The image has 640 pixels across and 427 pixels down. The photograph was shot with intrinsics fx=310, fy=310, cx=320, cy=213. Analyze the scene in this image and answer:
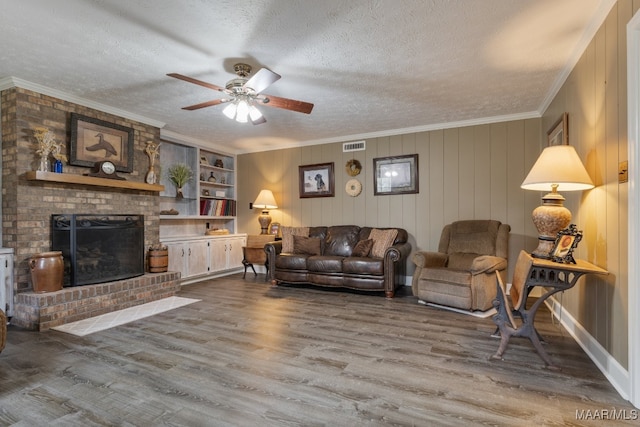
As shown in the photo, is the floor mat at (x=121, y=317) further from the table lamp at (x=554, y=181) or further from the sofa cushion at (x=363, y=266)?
the table lamp at (x=554, y=181)

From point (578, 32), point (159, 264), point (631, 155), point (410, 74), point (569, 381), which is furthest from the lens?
point (159, 264)

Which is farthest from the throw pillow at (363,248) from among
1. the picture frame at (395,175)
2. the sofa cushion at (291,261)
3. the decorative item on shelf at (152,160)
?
the decorative item on shelf at (152,160)

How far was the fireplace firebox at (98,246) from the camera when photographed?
351 cm

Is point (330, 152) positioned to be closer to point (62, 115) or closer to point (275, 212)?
point (275, 212)

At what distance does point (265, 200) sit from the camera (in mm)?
5754

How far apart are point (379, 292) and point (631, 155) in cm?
313

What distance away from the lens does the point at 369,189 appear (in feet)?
17.3

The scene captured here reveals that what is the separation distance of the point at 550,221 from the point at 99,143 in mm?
4844

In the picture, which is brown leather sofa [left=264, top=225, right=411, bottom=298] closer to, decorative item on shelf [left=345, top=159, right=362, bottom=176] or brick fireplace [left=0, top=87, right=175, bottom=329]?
decorative item on shelf [left=345, top=159, right=362, bottom=176]

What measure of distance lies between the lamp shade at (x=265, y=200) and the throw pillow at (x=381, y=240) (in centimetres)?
207

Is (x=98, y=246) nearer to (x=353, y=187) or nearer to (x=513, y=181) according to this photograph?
(x=353, y=187)

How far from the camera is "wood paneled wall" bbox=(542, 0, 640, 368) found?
187cm

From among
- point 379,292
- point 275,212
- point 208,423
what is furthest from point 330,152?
point 208,423

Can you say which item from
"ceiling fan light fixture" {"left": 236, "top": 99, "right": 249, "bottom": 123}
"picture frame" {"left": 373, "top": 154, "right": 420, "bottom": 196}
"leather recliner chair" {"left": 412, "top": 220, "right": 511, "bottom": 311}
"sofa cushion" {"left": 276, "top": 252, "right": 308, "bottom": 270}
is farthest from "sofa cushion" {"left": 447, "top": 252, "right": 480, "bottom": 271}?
"ceiling fan light fixture" {"left": 236, "top": 99, "right": 249, "bottom": 123}
